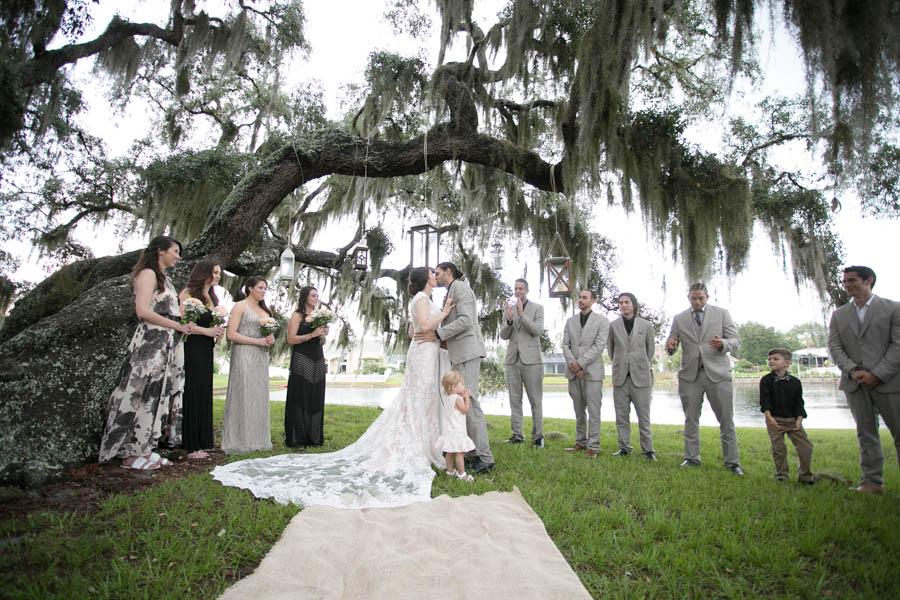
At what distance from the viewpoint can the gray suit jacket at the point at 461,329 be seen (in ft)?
13.9

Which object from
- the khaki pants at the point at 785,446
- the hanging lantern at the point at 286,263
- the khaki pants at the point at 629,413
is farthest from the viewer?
the hanging lantern at the point at 286,263

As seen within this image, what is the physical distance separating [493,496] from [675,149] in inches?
181

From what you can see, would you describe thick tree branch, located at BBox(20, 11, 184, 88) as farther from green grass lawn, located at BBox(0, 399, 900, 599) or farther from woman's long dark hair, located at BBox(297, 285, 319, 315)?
green grass lawn, located at BBox(0, 399, 900, 599)

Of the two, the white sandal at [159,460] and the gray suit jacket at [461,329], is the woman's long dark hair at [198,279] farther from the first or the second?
the gray suit jacket at [461,329]

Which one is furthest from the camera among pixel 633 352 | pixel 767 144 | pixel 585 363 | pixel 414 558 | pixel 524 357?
pixel 767 144

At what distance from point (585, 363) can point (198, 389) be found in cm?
435

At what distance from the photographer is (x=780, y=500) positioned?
125 inches

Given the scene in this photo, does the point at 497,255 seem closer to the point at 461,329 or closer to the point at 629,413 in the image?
the point at 461,329

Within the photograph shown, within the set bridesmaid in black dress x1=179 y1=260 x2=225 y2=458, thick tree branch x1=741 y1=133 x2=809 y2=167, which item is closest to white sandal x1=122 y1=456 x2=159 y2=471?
bridesmaid in black dress x1=179 y1=260 x2=225 y2=458

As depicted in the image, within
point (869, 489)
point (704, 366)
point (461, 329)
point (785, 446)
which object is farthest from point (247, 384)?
point (869, 489)

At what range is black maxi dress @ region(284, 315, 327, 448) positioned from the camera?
201 inches

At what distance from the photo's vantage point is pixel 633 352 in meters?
5.24

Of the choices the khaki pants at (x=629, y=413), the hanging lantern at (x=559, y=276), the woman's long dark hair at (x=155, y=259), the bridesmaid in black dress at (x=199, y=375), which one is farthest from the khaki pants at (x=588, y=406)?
the woman's long dark hair at (x=155, y=259)

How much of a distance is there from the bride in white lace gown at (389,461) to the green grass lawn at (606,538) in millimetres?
263
